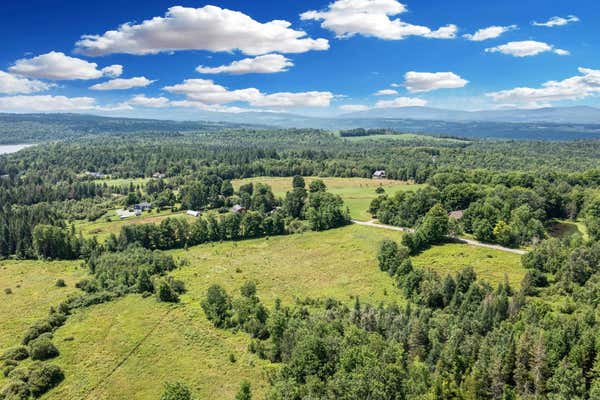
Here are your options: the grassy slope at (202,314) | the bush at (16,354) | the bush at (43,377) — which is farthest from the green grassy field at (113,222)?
the bush at (43,377)

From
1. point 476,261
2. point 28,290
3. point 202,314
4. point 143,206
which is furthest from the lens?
point 143,206

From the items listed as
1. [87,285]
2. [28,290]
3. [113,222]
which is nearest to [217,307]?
[87,285]

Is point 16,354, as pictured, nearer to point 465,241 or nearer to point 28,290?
point 28,290

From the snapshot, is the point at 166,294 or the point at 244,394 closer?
the point at 244,394

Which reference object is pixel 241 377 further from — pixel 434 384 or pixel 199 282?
pixel 199 282

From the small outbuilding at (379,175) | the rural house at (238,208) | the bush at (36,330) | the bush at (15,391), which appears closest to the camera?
the bush at (15,391)

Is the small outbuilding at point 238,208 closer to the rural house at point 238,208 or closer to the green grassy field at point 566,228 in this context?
the rural house at point 238,208

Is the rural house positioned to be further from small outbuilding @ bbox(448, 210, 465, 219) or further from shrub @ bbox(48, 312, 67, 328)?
shrub @ bbox(48, 312, 67, 328)

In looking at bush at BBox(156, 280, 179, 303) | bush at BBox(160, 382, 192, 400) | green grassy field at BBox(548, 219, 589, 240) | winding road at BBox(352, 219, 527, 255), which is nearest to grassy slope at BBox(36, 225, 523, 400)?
bush at BBox(156, 280, 179, 303)
